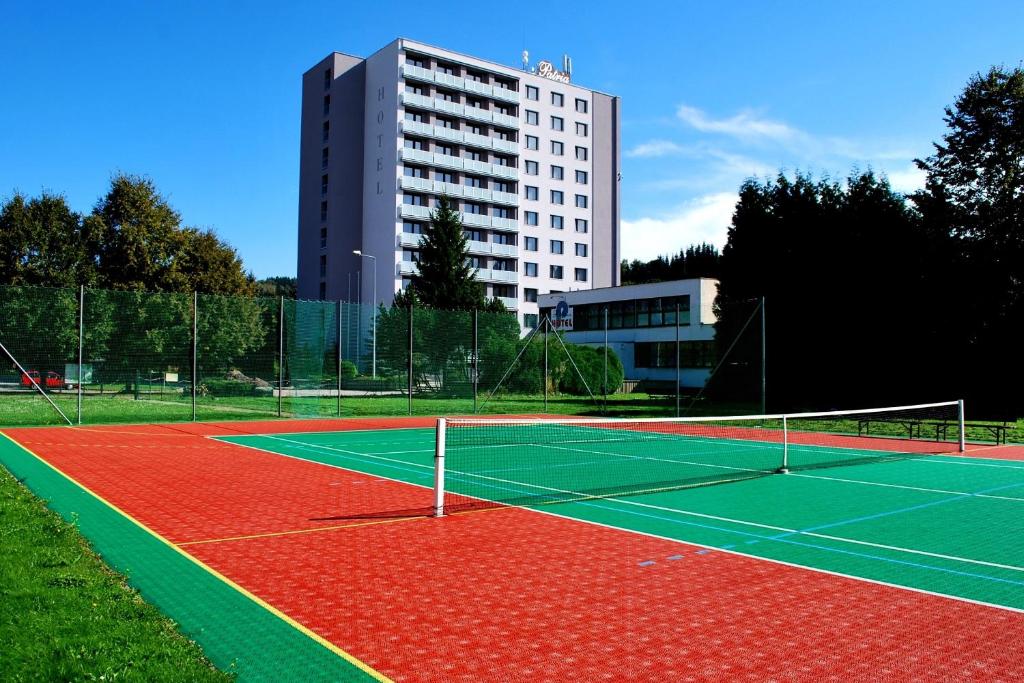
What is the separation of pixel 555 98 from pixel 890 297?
58.7 m

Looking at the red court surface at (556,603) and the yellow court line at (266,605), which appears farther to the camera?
the red court surface at (556,603)

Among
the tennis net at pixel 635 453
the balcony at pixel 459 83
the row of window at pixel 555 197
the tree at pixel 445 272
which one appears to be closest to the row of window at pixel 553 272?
the row of window at pixel 555 197

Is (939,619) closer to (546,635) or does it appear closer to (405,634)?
(546,635)

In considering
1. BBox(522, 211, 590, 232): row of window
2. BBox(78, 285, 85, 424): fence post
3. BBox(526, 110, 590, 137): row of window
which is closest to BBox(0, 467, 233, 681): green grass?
BBox(78, 285, 85, 424): fence post

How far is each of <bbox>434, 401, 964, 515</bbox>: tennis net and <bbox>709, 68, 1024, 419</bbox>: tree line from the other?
11.1 feet

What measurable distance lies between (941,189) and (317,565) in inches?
1206

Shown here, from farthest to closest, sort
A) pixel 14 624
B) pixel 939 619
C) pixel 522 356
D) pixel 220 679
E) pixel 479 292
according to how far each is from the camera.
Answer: pixel 479 292 → pixel 522 356 → pixel 939 619 → pixel 14 624 → pixel 220 679

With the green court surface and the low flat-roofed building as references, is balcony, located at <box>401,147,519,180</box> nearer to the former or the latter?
the low flat-roofed building

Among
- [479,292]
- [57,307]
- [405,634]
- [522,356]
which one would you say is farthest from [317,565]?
[479,292]

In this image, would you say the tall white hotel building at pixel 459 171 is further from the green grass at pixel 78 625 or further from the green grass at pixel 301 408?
the green grass at pixel 78 625

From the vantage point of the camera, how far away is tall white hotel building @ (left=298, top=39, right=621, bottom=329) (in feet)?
229

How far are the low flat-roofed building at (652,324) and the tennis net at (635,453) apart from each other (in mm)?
24396

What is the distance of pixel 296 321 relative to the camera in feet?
81.0

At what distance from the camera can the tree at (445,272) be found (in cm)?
5188
